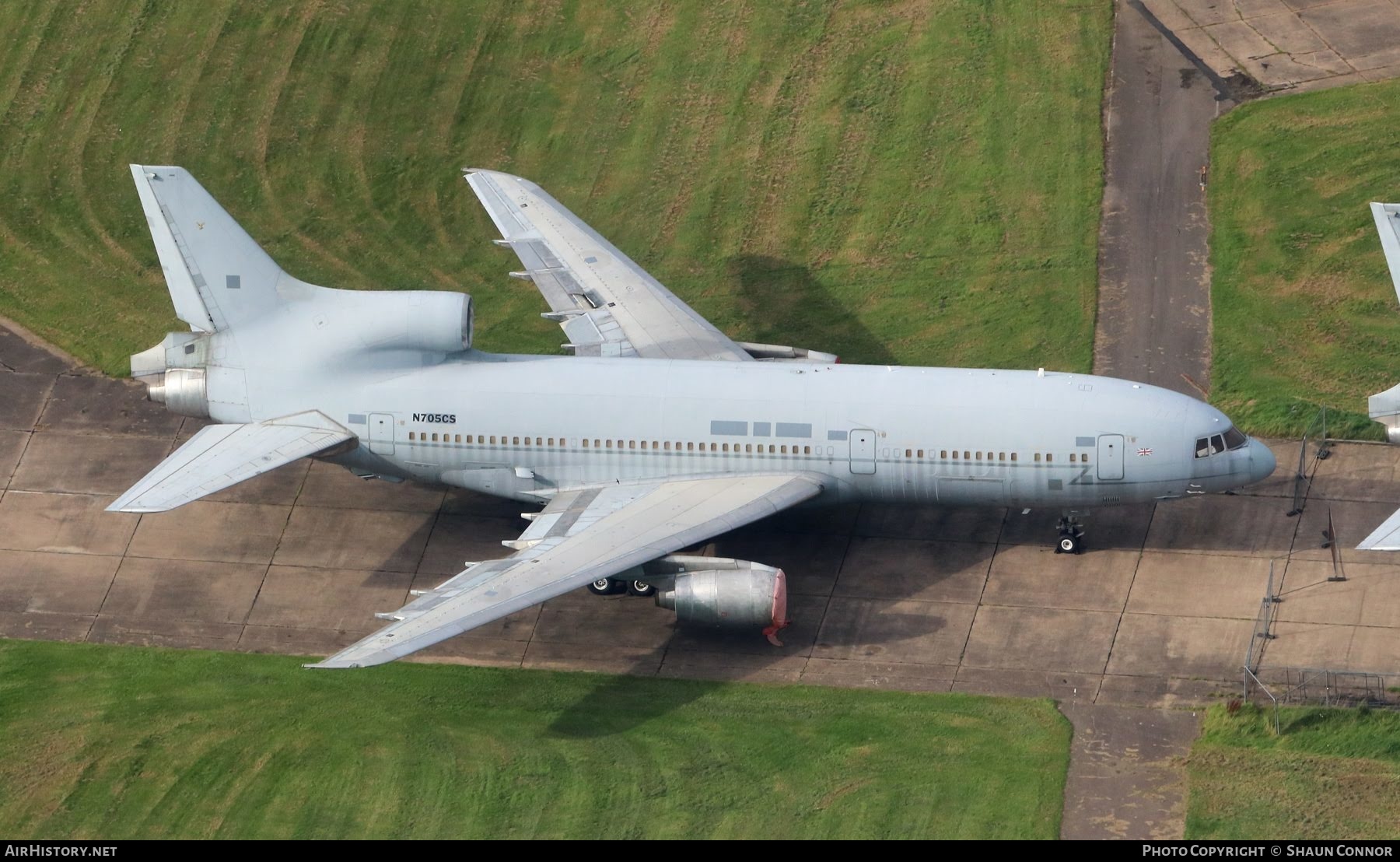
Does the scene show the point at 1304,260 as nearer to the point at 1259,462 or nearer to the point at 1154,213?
the point at 1154,213

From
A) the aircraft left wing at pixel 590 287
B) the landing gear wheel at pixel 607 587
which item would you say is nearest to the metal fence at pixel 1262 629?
the aircraft left wing at pixel 590 287

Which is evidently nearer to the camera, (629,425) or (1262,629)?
(1262,629)

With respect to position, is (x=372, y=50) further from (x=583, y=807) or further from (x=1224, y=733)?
(x=1224, y=733)

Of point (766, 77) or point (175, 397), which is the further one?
point (766, 77)

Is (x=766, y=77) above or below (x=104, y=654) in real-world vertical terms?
above

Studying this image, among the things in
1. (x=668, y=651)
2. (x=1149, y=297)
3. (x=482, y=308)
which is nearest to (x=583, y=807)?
(x=668, y=651)

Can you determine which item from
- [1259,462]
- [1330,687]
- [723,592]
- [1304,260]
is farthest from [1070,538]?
[1304,260]

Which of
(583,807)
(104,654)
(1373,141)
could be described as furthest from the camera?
(1373,141)

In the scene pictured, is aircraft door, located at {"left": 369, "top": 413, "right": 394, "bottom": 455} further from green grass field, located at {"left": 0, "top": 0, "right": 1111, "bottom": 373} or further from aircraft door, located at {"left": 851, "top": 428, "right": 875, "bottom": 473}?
aircraft door, located at {"left": 851, "top": 428, "right": 875, "bottom": 473}
